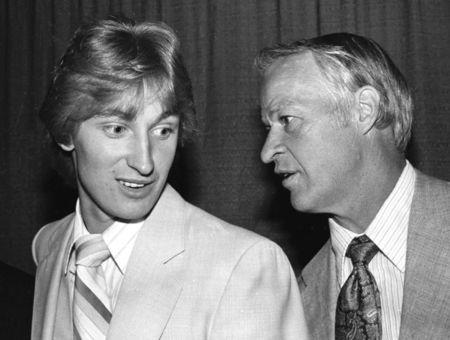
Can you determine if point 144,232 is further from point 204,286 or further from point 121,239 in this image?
point 204,286

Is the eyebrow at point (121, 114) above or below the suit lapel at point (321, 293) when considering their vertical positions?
above

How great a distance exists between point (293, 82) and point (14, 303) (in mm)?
982

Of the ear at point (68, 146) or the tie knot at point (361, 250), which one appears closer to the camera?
the ear at point (68, 146)

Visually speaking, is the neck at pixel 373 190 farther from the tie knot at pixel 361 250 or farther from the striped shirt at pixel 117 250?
the striped shirt at pixel 117 250

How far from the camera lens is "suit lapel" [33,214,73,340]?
5.59 feet

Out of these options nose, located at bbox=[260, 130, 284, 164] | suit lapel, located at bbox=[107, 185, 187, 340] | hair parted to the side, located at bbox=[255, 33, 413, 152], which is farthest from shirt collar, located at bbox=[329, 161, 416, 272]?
suit lapel, located at bbox=[107, 185, 187, 340]

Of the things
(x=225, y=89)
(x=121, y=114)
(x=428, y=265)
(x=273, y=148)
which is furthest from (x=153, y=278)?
(x=225, y=89)

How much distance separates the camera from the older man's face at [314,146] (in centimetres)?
195

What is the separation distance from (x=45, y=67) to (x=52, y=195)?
0.54 m

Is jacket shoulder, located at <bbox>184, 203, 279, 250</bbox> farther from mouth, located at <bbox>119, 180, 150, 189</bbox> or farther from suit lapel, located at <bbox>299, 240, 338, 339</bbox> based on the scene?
suit lapel, located at <bbox>299, 240, 338, 339</bbox>

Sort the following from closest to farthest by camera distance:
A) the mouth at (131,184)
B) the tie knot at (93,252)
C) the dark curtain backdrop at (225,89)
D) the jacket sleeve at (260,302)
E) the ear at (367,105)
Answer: the jacket sleeve at (260,302)
the mouth at (131,184)
the tie knot at (93,252)
the ear at (367,105)
the dark curtain backdrop at (225,89)

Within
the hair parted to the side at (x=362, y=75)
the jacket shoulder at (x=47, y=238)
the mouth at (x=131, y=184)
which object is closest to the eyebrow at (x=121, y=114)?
the mouth at (x=131, y=184)

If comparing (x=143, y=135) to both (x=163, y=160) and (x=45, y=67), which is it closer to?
(x=163, y=160)

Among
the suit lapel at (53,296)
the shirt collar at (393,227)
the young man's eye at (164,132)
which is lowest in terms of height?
the suit lapel at (53,296)
